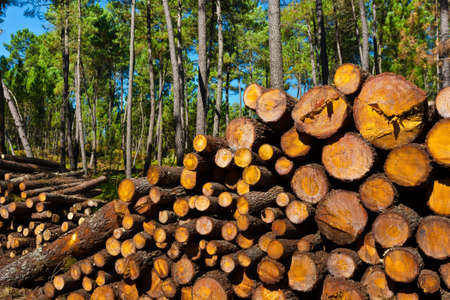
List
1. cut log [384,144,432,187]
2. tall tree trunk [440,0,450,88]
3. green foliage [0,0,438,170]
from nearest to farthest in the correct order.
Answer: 1. cut log [384,144,432,187]
2. tall tree trunk [440,0,450,88]
3. green foliage [0,0,438,170]

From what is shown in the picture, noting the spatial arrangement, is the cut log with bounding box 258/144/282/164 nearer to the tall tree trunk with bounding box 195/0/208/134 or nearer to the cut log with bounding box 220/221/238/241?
the cut log with bounding box 220/221/238/241

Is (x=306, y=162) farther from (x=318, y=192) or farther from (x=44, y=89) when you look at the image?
(x=44, y=89)

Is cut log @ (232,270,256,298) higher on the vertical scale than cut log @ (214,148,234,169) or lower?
lower

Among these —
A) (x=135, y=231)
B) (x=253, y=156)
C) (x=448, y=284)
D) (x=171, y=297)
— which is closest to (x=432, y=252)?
(x=448, y=284)

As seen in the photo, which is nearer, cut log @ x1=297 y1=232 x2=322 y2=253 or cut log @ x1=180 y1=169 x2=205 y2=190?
cut log @ x1=297 y1=232 x2=322 y2=253

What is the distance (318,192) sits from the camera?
3.42 m

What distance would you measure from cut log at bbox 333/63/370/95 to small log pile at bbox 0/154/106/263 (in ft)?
15.0

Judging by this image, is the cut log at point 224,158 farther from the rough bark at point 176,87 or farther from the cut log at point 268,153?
the rough bark at point 176,87

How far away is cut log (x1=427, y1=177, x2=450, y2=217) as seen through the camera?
282 cm

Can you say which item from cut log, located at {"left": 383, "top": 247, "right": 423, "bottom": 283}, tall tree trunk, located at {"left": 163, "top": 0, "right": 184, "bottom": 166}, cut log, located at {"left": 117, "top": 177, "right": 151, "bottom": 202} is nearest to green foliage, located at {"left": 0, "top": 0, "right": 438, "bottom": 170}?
tall tree trunk, located at {"left": 163, "top": 0, "right": 184, "bottom": 166}

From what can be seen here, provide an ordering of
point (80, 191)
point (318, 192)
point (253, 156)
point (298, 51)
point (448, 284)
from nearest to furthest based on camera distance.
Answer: point (448, 284) < point (318, 192) < point (253, 156) < point (80, 191) < point (298, 51)

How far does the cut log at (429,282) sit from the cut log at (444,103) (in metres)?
1.37

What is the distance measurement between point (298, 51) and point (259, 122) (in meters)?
25.0

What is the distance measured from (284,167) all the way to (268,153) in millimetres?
243
